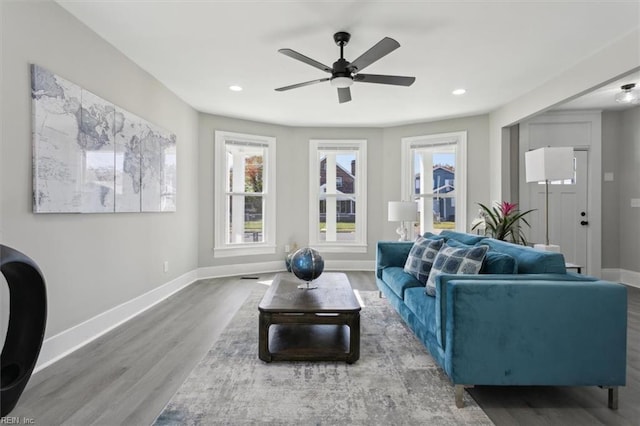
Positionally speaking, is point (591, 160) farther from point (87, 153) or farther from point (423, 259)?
point (87, 153)

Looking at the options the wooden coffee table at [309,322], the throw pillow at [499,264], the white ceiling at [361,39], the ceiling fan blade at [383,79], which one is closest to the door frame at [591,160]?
the white ceiling at [361,39]

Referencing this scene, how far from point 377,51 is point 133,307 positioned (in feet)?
10.8

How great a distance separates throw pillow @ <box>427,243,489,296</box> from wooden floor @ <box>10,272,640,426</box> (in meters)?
0.73

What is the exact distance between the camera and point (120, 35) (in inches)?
112

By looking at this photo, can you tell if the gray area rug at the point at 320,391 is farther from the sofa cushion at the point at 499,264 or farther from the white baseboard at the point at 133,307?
the white baseboard at the point at 133,307

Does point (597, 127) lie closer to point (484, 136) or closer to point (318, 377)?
point (484, 136)

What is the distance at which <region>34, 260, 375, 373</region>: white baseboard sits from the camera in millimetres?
2416

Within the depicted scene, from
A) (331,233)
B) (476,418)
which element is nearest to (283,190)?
(331,233)

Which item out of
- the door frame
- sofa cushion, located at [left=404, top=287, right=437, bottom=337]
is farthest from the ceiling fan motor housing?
the door frame

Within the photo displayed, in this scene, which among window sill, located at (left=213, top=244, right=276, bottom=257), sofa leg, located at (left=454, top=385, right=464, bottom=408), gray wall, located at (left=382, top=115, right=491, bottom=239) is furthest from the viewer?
window sill, located at (left=213, top=244, right=276, bottom=257)

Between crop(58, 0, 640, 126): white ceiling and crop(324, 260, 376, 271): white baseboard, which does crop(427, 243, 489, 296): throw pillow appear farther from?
crop(324, 260, 376, 271): white baseboard

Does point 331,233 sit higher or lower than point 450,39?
lower

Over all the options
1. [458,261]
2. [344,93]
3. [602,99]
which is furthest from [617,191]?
[344,93]

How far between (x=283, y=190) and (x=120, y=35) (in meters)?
3.35
